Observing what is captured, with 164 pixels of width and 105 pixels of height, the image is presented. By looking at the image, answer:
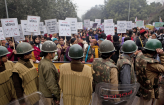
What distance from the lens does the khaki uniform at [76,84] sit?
7.29 ft

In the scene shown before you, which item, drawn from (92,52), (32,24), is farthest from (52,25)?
(92,52)

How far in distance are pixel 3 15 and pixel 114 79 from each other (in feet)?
63.5

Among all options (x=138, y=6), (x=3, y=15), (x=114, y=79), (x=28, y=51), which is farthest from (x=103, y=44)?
(x=138, y=6)

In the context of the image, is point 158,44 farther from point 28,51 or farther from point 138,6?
point 138,6

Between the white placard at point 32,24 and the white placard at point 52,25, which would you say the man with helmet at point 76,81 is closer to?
the white placard at point 32,24

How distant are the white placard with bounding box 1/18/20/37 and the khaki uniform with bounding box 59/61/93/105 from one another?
4.41m

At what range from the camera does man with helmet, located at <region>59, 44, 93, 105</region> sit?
7.29 ft

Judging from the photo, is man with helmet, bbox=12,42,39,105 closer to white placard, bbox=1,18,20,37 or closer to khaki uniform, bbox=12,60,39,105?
khaki uniform, bbox=12,60,39,105

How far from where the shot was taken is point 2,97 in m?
2.49

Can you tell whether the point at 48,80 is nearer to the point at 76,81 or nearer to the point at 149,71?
the point at 76,81

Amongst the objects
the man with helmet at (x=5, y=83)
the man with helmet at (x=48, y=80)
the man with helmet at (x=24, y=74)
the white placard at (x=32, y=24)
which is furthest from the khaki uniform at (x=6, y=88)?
the white placard at (x=32, y=24)

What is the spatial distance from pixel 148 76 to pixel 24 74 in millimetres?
2449

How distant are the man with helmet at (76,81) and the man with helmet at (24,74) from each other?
73 centimetres

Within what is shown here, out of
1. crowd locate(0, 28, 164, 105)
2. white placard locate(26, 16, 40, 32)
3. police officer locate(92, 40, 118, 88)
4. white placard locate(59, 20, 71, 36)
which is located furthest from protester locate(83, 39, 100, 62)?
white placard locate(26, 16, 40, 32)
